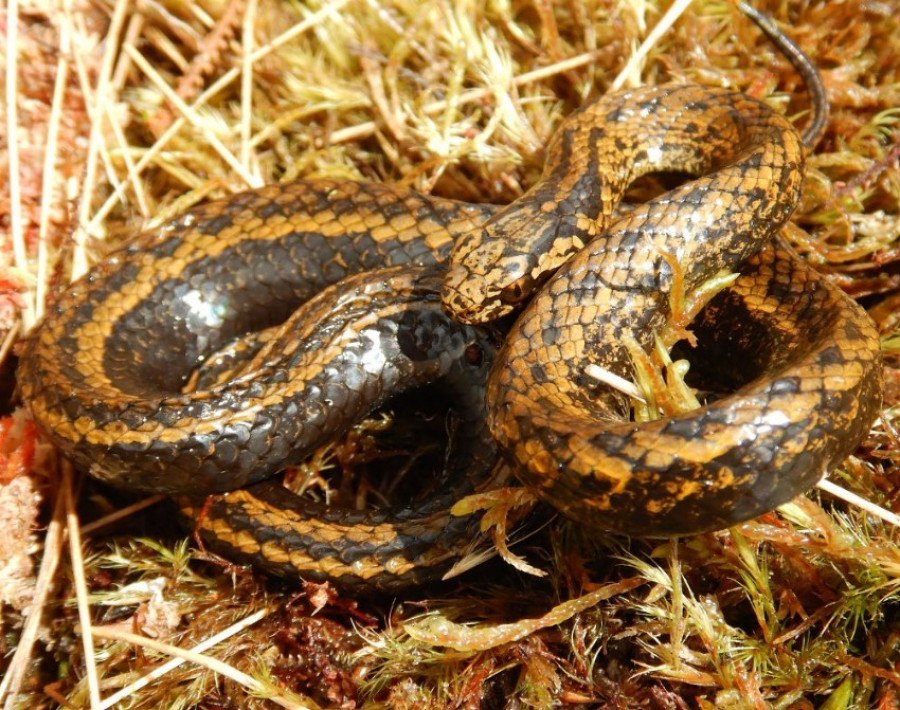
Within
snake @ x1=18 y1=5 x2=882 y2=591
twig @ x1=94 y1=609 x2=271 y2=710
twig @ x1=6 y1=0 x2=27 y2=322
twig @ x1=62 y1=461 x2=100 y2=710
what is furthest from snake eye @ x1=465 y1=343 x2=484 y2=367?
twig @ x1=6 y1=0 x2=27 y2=322

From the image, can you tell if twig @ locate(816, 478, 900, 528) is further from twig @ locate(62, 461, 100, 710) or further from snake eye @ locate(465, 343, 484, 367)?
twig @ locate(62, 461, 100, 710)

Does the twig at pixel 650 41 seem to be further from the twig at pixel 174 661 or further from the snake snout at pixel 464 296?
the twig at pixel 174 661

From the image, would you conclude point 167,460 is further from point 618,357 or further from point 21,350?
point 618,357

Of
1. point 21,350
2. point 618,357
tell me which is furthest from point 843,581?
point 21,350

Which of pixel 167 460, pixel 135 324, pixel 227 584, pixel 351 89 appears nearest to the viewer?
pixel 167 460

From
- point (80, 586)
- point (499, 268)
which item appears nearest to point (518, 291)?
point (499, 268)
